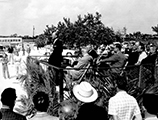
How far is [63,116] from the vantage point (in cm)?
503

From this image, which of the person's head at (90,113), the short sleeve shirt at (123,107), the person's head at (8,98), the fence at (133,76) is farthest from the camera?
the fence at (133,76)

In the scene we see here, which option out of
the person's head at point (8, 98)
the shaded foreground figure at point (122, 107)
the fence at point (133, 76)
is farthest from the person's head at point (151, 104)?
the fence at point (133, 76)

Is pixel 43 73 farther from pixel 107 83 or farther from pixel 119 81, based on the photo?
pixel 119 81

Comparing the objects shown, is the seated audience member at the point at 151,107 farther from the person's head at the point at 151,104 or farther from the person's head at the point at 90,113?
the person's head at the point at 90,113

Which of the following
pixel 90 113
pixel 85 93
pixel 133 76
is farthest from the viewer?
pixel 133 76

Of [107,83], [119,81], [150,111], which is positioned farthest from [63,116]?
[150,111]

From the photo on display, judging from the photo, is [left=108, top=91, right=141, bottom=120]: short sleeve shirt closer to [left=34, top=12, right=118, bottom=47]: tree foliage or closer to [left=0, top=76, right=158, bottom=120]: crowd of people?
[left=0, top=76, right=158, bottom=120]: crowd of people

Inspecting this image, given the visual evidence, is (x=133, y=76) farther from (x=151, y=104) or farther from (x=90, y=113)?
(x=90, y=113)

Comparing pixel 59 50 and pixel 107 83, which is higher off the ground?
pixel 59 50

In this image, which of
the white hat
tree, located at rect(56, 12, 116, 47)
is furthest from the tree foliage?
the white hat

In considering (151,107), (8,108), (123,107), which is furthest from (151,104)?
(8,108)

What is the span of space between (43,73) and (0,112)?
3549 millimetres

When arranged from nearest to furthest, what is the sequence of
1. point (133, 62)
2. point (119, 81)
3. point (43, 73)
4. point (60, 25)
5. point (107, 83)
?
1. point (119, 81)
2. point (107, 83)
3. point (43, 73)
4. point (133, 62)
5. point (60, 25)

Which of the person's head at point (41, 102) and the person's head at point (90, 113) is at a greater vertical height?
the person's head at point (41, 102)
